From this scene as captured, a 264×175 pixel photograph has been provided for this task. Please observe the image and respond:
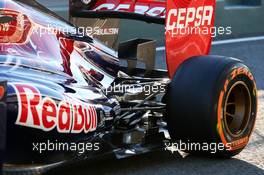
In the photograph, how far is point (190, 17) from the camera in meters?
5.32

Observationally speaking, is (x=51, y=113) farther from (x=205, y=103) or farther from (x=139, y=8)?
(x=139, y=8)

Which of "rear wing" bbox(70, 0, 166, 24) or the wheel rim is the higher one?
"rear wing" bbox(70, 0, 166, 24)

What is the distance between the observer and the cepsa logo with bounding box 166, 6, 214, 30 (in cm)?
518

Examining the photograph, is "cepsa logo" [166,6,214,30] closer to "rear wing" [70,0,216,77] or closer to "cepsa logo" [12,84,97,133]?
"rear wing" [70,0,216,77]

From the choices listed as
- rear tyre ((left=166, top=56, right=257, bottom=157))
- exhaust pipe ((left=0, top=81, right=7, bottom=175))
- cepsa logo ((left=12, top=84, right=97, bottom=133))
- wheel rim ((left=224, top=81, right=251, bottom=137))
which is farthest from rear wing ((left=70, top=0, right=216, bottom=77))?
exhaust pipe ((left=0, top=81, right=7, bottom=175))

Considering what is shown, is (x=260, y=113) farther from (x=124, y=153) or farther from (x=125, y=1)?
(x=124, y=153)

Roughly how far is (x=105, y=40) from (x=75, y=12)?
0.36 metres

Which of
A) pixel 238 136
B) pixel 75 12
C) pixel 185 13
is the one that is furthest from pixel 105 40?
pixel 238 136

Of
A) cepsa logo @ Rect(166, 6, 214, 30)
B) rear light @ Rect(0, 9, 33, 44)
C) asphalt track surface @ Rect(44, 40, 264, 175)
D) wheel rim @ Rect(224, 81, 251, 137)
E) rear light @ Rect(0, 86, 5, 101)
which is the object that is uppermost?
cepsa logo @ Rect(166, 6, 214, 30)

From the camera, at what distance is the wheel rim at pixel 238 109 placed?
17.6ft

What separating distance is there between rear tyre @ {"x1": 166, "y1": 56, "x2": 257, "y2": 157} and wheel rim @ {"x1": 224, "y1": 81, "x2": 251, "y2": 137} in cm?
5

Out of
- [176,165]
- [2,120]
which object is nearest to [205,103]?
[176,165]

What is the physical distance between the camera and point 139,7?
5.74m

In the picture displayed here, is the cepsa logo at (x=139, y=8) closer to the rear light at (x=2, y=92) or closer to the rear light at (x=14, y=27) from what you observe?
the rear light at (x=14, y=27)
